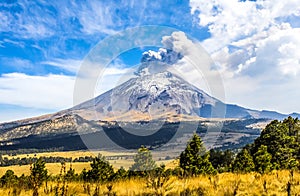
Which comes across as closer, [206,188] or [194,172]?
[206,188]

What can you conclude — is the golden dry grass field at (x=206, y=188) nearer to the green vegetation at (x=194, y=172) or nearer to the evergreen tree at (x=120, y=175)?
the green vegetation at (x=194, y=172)

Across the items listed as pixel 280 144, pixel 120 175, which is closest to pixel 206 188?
pixel 120 175

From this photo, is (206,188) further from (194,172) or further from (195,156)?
(195,156)

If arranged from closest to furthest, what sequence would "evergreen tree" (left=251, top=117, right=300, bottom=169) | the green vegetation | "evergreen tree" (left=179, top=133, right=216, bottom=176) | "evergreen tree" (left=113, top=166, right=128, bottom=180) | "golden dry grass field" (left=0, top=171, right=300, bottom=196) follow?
"golden dry grass field" (left=0, top=171, right=300, bottom=196)
the green vegetation
"evergreen tree" (left=113, top=166, right=128, bottom=180)
"evergreen tree" (left=179, top=133, right=216, bottom=176)
"evergreen tree" (left=251, top=117, right=300, bottom=169)

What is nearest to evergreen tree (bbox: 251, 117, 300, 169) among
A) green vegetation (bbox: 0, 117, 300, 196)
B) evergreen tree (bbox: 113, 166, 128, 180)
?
green vegetation (bbox: 0, 117, 300, 196)

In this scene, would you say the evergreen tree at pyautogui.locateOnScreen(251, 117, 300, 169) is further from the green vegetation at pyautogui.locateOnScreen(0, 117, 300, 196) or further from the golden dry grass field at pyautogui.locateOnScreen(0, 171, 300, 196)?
the golden dry grass field at pyautogui.locateOnScreen(0, 171, 300, 196)

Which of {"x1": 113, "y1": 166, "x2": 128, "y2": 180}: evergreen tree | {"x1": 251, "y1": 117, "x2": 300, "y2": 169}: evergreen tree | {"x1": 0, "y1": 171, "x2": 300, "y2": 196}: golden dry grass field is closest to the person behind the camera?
{"x1": 0, "y1": 171, "x2": 300, "y2": 196}: golden dry grass field

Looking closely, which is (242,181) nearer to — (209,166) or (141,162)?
(141,162)

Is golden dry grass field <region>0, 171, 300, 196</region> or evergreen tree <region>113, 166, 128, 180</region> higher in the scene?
golden dry grass field <region>0, 171, 300, 196</region>

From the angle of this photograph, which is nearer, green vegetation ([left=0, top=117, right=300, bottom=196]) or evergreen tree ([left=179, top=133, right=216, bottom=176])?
green vegetation ([left=0, top=117, right=300, bottom=196])

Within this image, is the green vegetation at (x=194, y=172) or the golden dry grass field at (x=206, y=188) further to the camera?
the green vegetation at (x=194, y=172)

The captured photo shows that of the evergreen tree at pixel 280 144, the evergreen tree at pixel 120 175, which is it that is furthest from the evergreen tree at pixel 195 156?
the evergreen tree at pixel 120 175

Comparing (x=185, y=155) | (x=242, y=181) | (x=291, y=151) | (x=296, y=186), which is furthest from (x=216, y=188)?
(x=291, y=151)

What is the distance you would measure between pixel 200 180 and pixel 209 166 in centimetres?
3277
